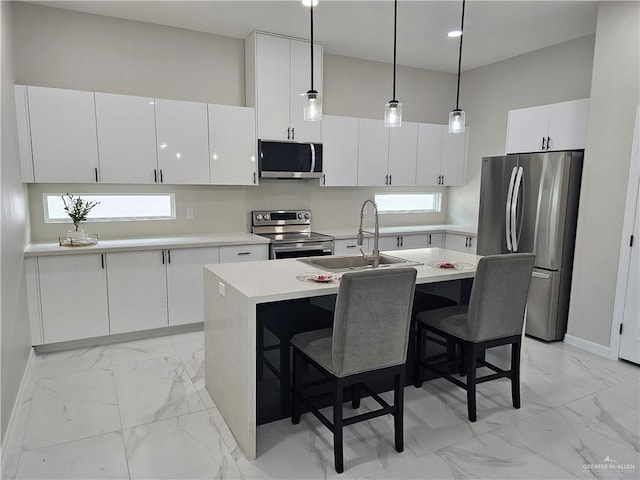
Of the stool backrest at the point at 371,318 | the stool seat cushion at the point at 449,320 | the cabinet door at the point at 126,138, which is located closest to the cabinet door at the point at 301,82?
the cabinet door at the point at 126,138

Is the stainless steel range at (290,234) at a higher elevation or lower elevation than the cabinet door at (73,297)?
higher

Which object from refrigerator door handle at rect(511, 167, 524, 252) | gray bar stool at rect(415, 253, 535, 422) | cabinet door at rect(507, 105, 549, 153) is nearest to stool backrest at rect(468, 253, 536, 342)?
gray bar stool at rect(415, 253, 535, 422)

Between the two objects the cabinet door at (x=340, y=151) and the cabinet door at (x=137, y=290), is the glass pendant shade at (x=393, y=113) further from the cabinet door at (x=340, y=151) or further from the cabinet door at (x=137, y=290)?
the cabinet door at (x=137, y=290)

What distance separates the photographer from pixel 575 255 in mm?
3691

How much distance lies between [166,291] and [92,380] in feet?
3.22

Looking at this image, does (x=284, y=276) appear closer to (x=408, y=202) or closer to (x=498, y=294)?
(x=498, y=294)

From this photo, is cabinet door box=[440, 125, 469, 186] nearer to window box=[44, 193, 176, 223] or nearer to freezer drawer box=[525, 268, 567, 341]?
freezer drawer box=[525, 268, 567, 341]

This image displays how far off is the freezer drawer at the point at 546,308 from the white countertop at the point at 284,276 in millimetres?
1129

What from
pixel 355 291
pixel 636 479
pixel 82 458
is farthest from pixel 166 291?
pixel 636 479

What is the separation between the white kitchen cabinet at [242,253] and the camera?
157 inches

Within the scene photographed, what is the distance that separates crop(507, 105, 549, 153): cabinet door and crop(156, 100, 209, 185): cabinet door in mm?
3045

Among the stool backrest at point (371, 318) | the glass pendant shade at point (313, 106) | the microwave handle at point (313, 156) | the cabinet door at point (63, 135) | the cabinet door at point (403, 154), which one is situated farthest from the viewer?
the cabinet door at point (403, 154)

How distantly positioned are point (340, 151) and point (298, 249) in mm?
1268

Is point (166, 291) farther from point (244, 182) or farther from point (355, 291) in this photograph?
point (355, 291)
